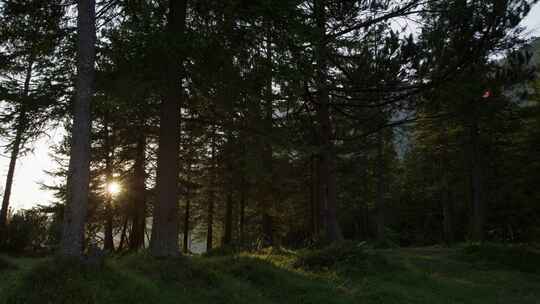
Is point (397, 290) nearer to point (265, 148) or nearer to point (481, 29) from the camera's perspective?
point (265, 148)

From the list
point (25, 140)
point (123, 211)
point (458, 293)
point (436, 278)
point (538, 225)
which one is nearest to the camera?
point (458, 293)

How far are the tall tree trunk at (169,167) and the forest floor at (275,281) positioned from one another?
1.91 ft

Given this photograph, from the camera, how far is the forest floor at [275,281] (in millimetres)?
6273

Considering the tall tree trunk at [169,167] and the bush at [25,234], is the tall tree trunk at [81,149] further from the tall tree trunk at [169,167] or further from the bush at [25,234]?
the bush at [25,234]

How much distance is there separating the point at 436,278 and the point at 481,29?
22.9ft

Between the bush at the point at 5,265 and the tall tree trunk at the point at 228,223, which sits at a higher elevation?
the tall tree trunk at the point at 228,223

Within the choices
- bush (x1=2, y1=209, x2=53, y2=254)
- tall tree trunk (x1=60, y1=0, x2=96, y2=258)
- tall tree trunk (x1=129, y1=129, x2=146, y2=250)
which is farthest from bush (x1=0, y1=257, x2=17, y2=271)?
tall tree trunk (x1=129, y1=129, x2=146, y2=250)

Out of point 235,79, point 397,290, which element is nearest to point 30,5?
point 235,79

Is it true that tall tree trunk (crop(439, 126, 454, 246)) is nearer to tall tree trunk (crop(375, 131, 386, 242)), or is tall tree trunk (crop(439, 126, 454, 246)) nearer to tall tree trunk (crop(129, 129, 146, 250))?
tall tree trunk (crop(375, 131, 386, 242))

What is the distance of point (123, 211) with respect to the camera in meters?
23.9

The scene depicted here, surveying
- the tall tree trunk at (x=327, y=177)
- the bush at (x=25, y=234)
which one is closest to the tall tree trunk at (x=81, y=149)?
the tall tree trunk at (x=327, y=177)

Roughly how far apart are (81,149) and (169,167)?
258 cm

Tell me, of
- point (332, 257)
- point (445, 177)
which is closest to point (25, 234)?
point (332, 257)

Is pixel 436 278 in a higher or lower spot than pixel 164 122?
lower
